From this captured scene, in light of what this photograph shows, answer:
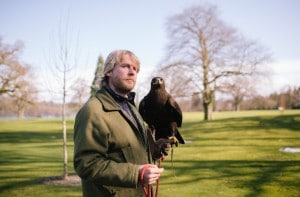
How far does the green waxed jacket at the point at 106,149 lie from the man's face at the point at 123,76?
4.4 inches

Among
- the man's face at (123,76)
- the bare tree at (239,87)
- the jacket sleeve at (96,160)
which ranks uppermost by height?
the bare tree at (239,87)

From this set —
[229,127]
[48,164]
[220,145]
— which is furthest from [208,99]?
[48,164]

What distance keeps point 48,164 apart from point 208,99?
22.2m

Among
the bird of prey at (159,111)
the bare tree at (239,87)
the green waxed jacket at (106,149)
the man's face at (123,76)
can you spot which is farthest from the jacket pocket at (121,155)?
the bare tree at (239,87)

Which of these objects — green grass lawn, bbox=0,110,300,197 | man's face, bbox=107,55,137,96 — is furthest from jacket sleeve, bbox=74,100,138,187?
green grass lawn, bbox=0,110,300,197

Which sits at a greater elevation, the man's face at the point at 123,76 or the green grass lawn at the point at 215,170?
the man's face at the point at 123,76

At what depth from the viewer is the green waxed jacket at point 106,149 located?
6.95 feet

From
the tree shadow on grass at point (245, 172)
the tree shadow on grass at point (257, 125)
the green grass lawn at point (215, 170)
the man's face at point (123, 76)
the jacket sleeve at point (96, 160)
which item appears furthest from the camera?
the tree shadow on grass at point (257, 125)

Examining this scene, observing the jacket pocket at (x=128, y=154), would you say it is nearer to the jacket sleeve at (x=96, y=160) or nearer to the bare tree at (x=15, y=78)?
the jacket sleeve at (x=96, y=160)

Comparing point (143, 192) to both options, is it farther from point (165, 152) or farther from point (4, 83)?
point (4, 83)

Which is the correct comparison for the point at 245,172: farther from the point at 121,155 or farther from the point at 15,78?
the point at 15,78

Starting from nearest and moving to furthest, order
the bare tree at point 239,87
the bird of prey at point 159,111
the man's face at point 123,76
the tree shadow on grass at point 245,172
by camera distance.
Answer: the man's face at point 123,76, the bird of prey at point 159,111, the tree shadow on grass at point 245,172, the bare tree at point 239,87

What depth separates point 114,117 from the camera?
2311mm

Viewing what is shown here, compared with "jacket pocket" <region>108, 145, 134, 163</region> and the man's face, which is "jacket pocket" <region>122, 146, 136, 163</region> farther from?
the man's face
